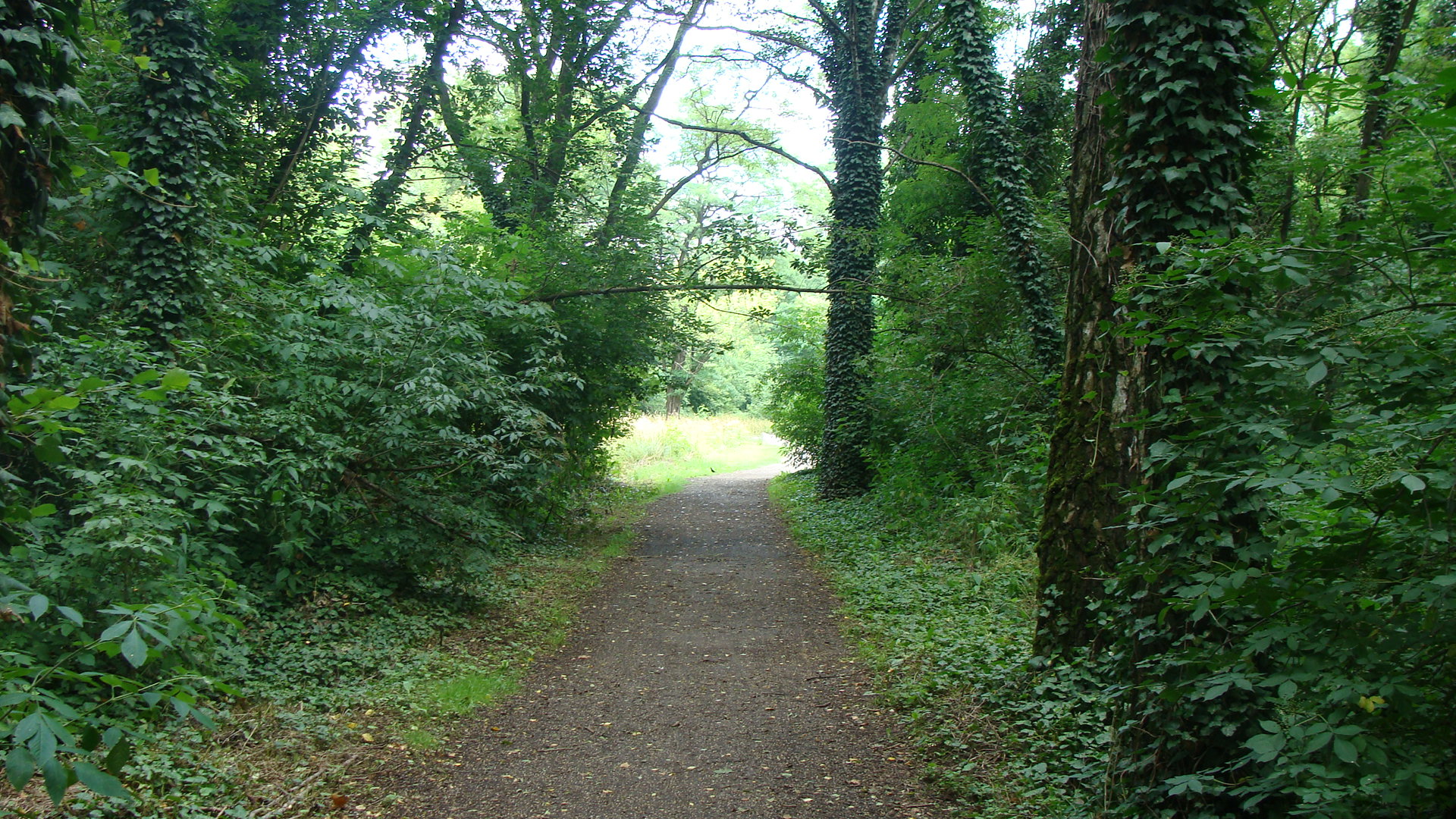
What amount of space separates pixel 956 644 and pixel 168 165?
7.46m

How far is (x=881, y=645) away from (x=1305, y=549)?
4700 mm

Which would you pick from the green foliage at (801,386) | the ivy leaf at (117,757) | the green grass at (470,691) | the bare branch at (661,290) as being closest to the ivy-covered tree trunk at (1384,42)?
the bare branch at (661,290)

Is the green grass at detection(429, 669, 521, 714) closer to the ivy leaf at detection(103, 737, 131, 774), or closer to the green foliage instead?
the ivy leaf at detection(103, 737, 131, 774)

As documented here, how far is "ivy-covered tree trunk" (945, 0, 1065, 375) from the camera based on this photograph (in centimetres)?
1006

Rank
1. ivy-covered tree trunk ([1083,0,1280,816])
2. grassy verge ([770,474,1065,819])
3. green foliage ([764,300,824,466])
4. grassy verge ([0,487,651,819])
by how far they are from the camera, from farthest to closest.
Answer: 1. green foliage ([764,300,824,466])
2. grassy verge ([770,474,1065,819])
3. grassy verge ([0,487,651,819])
4. ivy-covered tree trunk ([1083,0,1280,816])

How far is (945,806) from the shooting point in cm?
423

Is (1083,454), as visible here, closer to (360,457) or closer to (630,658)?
(630,658)

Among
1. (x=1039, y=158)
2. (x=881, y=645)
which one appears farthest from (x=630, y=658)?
(x=1039, y=158)

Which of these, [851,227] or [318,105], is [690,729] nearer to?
[318,105]

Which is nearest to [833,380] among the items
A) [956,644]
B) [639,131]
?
[639,131]

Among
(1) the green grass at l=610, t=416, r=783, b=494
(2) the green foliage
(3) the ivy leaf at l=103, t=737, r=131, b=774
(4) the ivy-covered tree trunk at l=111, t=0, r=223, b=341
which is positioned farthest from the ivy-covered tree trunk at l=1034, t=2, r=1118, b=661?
(2) the green foliage

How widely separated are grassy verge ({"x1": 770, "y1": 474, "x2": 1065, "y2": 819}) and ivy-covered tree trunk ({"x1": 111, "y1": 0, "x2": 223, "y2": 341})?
6411 mm

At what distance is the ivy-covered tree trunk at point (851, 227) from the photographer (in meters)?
15.3

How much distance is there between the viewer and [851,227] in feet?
49.8
